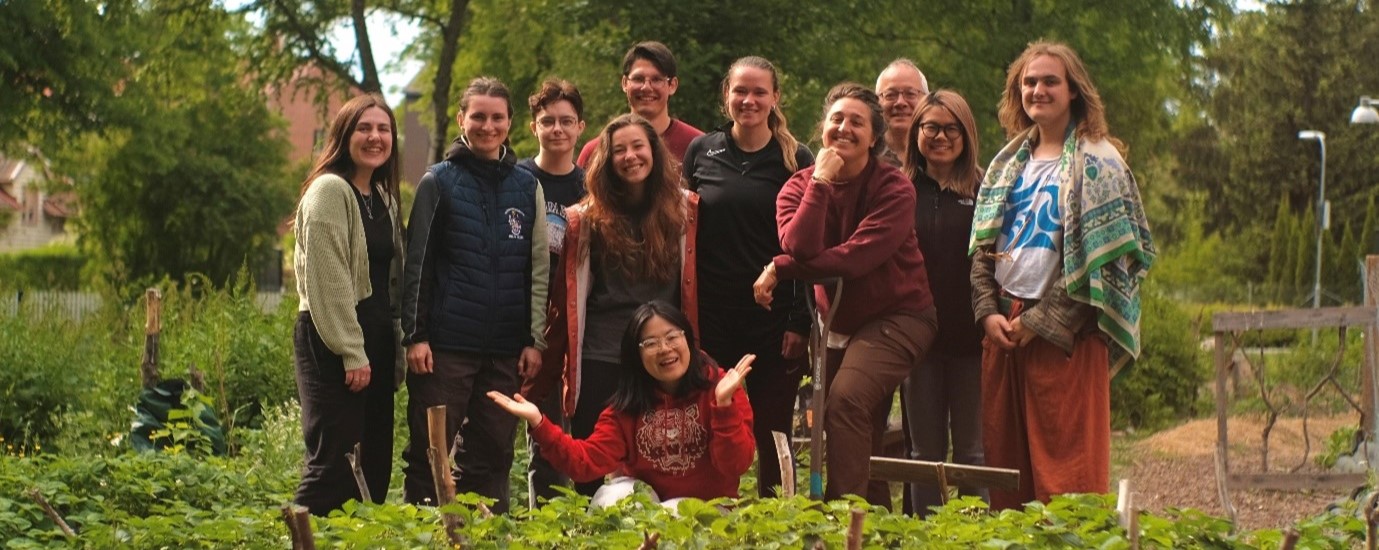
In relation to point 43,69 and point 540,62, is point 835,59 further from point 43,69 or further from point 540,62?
point 43,69

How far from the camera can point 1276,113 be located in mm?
51531

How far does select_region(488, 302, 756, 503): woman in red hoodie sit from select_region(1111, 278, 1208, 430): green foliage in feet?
37.6

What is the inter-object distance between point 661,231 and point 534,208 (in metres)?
0.47

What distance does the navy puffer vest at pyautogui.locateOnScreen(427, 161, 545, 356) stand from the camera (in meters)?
6.25

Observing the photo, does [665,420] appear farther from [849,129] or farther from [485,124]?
[485,124]

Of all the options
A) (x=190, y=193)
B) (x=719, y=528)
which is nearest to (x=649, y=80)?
(x=719, y=528)

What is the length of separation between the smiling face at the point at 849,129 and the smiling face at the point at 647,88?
104 cm

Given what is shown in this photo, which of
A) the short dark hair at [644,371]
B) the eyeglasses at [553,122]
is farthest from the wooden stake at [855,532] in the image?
the eyeglasses at [553,122]

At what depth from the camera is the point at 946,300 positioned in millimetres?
6508

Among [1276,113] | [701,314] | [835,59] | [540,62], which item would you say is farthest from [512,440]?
[1276,113]

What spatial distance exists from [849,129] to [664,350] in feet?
3.32

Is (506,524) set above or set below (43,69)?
below

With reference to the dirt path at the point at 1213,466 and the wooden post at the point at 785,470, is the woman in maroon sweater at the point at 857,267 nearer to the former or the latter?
the wooden post at the point at 785,470

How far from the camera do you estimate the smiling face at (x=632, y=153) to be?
6.32 metres
